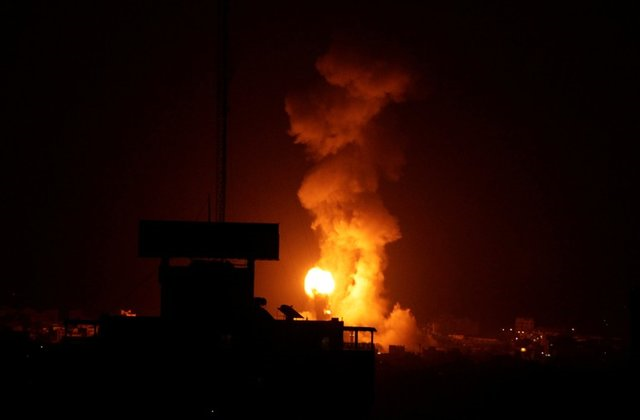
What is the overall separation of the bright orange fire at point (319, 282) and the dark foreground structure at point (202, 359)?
2574 centimetres

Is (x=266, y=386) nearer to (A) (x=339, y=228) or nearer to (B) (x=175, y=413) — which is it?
(B) (x=175, y=413)

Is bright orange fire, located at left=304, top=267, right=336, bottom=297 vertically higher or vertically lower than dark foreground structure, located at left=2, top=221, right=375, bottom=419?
higher

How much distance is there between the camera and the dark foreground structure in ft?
90.6

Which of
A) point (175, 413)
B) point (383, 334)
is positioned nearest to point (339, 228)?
point (383, 334)

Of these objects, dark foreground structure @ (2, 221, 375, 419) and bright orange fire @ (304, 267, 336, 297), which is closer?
dark foreground structure @ (2, 221, 375, 419)

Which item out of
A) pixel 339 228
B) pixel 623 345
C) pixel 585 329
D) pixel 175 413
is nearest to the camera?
pixel 175 413

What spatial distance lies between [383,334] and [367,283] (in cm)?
487

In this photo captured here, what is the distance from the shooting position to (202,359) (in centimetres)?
2816

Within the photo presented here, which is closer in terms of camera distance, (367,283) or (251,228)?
(251,228)

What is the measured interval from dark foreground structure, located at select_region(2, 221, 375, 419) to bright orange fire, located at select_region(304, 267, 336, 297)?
84.5 feet

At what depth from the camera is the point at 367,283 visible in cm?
5650

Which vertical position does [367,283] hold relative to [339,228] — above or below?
below

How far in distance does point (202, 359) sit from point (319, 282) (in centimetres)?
2878

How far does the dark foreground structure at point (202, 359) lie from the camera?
2762 centimetres
